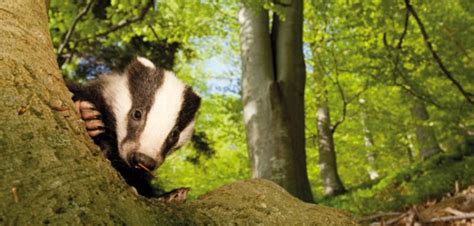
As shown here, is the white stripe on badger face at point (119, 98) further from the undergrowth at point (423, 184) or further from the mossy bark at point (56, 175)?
the undergrowth at point (423, 184)

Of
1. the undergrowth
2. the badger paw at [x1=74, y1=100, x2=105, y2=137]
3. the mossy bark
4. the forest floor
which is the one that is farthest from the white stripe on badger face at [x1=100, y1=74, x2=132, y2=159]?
the undergrowth

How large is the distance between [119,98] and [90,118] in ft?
1.64

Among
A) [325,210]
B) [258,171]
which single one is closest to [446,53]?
[258,171]

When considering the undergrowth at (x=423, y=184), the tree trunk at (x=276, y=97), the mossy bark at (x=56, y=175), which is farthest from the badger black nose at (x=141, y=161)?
the undergrowth at (x=423, y=184)

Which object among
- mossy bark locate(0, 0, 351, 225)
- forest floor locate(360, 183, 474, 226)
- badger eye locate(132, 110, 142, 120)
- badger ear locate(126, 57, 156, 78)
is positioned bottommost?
forest floor locate(360, 183, 474, 226)

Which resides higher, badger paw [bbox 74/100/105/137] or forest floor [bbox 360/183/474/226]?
badger paw [bbox 74/100/105/137]

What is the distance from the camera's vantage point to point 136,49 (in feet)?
37.1

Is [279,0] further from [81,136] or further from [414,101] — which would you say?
[414,101]

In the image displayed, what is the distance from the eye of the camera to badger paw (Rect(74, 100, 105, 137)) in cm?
243

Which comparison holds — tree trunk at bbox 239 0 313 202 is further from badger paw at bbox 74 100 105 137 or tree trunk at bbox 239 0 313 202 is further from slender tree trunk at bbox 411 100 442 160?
slender tree trunk at bbox 411 100 442 160

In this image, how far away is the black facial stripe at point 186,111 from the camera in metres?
2.95

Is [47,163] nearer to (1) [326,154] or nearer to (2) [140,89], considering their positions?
(2) [140,89]

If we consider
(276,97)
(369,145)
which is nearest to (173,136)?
(276,97)

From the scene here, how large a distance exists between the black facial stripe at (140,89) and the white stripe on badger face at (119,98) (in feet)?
0.09
